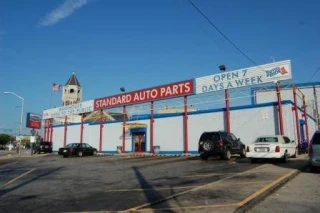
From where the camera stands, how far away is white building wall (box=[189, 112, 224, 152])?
102 feet

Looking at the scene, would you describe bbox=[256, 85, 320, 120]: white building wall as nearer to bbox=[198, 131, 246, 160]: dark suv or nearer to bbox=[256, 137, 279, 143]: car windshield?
bbox=[198, 131, 246, 160]: dark suv

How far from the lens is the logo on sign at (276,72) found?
26172 millimetres

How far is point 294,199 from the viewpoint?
8.39 meters

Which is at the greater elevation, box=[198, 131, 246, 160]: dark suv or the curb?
box=[198, 131, 246, 160]: dark suv

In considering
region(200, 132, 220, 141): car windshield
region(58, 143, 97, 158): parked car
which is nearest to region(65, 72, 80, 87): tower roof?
region(58, 143, 97, 158): parked car

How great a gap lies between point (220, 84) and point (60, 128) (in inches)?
1224

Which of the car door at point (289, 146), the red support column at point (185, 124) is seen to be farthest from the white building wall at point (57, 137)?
the car door at point (289, 146)

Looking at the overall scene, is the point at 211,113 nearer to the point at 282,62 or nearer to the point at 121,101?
the point at 282,62

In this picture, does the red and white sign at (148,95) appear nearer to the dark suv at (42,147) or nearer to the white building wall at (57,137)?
the white building wall at (57,137)

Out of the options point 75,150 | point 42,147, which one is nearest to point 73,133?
point 42,147

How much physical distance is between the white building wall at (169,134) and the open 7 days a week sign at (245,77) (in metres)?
4.31

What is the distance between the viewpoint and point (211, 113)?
3153 cm

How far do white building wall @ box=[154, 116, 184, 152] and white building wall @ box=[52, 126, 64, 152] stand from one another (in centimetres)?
2131

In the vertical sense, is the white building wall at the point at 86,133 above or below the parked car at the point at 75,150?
above
